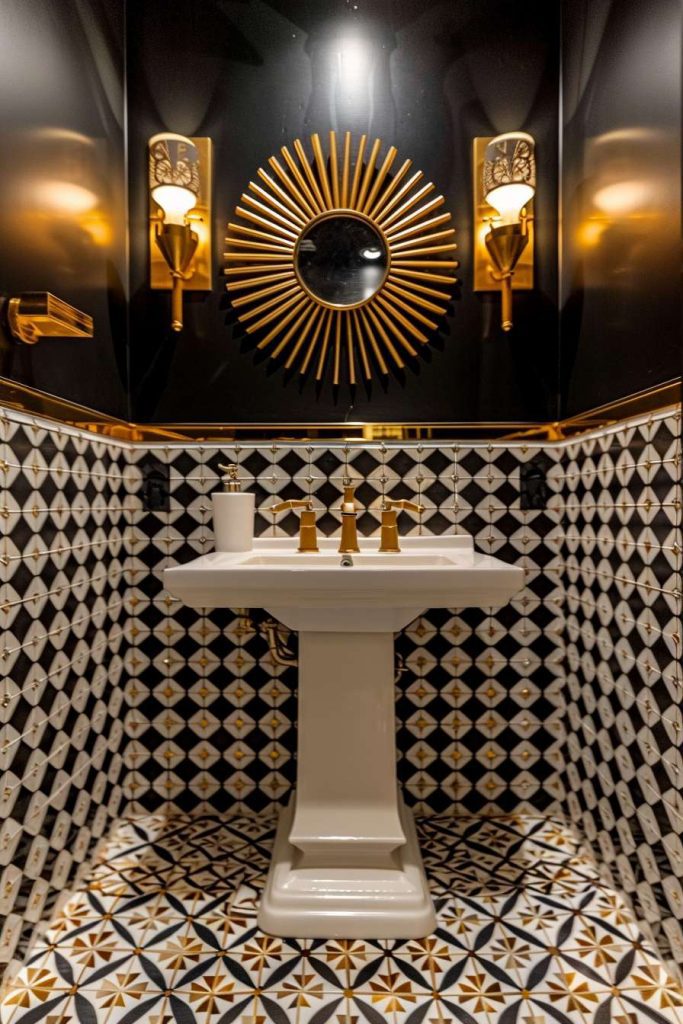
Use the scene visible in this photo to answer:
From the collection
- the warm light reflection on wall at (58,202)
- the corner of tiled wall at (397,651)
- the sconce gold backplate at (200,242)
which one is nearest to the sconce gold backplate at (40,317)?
the warm light reflection on wall at (58,202)

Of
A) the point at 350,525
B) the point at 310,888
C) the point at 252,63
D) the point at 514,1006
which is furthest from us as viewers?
the point at 252,63

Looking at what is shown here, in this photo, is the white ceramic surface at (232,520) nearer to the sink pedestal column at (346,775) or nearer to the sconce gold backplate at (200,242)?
the sink pedestal column at (346,775)

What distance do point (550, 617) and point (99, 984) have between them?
4.53 ft

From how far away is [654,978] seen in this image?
1165 millimetres

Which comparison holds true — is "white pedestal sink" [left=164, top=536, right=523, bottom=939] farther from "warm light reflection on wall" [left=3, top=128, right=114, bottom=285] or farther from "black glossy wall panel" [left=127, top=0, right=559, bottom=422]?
"warm light reflection on wall" [left=3, top=128, right=114, bottom=285]

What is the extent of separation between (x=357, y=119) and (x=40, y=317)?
1.17 m

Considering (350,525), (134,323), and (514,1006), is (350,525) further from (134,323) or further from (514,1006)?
(514,1006)

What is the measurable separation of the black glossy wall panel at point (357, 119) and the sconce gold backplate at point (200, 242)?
0.09ft

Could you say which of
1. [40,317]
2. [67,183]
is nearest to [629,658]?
[40,317]

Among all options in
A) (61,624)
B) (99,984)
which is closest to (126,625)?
(61,624)

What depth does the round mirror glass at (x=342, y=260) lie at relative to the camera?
1767 millimetres

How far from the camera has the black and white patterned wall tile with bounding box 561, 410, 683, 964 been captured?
118cm

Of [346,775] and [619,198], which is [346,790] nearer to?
[346,775]

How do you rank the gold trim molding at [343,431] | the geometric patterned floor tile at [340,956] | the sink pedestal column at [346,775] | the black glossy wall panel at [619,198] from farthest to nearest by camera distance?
the gold trim molding at [343,431] → the sink pedestal column at [346,775] → the black glossy wall panel at [619,198] → the geometric patterned floor tile at [340,956]
